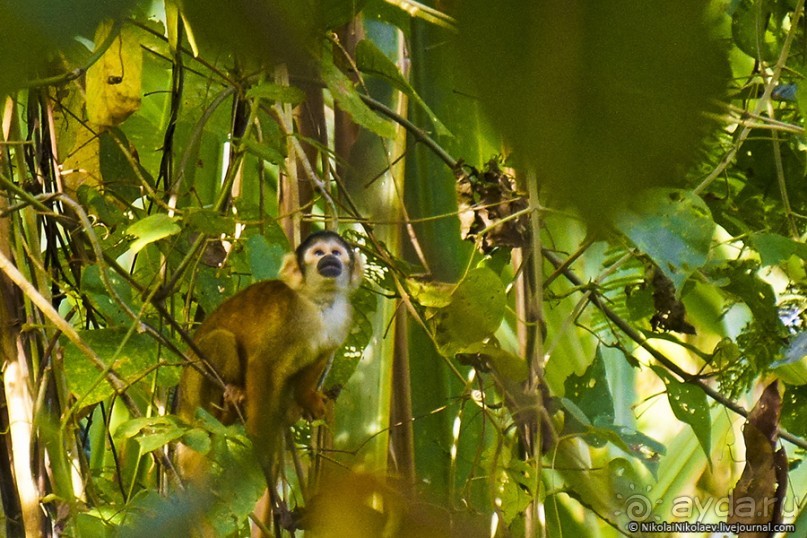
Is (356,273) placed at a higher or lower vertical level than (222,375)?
higher

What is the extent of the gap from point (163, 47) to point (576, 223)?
1703 millimetres

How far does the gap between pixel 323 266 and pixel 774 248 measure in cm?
140

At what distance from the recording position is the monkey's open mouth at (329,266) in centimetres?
279

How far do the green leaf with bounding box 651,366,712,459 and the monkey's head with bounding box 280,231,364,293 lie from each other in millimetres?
1034

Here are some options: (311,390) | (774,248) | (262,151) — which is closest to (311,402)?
(311,390)

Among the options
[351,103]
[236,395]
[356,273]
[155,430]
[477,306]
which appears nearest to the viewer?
[351,103]

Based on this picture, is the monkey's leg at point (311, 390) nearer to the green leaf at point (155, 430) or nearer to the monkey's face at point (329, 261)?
the monkey's face at point (329, 261)

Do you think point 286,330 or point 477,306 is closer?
point 477,306

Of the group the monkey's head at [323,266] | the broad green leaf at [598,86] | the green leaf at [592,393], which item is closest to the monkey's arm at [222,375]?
the monkey's head at [323,266]

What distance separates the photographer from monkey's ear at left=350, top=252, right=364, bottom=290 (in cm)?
282

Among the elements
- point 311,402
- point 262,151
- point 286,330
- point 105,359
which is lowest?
point 311,402

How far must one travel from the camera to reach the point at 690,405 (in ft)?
6.72

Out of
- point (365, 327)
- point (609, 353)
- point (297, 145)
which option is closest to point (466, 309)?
point (297, 145)

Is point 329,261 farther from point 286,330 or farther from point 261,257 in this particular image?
point 261,257
